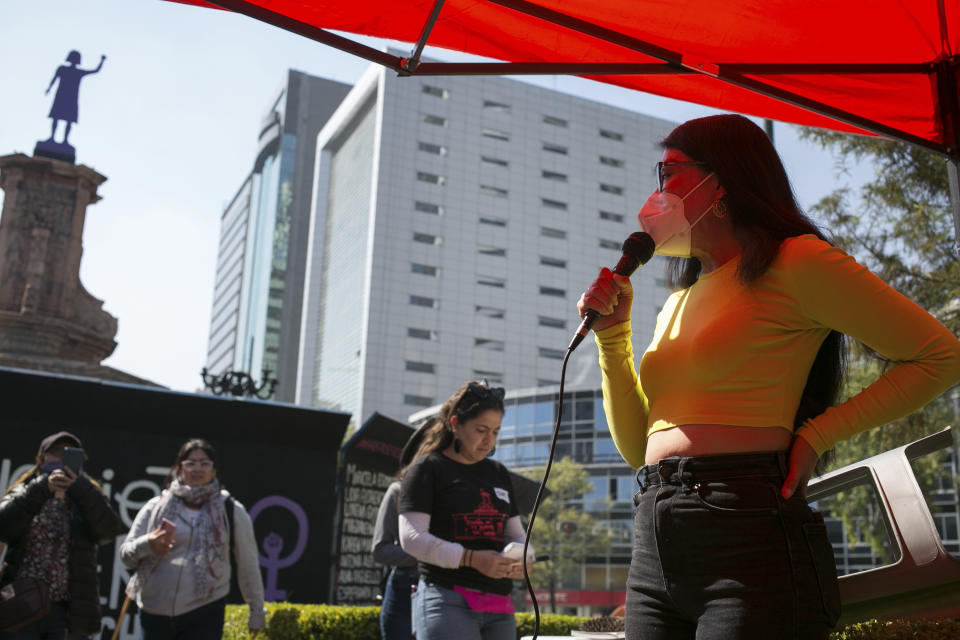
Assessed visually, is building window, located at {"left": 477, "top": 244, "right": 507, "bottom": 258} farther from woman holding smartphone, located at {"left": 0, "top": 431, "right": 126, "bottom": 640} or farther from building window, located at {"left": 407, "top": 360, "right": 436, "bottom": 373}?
woman holding smartphone, located at {"left": 0, "top": 431, "right": 126, "bottom": 640}

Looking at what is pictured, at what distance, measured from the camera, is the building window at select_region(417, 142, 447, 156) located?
89312 millimetres

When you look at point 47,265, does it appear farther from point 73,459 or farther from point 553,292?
point 553,292

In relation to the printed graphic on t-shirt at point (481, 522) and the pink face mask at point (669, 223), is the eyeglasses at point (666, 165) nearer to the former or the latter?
the pink face mask at point (669, 223)

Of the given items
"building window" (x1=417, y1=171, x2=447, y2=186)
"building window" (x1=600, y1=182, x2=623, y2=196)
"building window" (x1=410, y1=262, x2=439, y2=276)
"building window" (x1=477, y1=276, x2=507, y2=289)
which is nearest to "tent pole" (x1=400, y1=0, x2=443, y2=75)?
"building window" (x1=410, y1=262, x2=439, y2=276)

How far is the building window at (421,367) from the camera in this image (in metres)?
81.3

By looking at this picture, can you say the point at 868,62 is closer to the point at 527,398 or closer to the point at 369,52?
the point at 369,52

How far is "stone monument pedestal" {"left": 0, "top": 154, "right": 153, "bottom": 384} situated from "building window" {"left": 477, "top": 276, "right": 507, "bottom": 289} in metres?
67.9

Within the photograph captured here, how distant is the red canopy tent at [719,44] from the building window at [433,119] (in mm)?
88540

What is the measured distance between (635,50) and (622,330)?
1316mm

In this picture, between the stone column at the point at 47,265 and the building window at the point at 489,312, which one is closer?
the stone column at the point at 47,265

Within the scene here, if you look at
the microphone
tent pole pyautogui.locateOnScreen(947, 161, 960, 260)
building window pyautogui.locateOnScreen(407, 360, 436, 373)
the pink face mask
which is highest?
building window pyautogui.locateOnScreen(407, 360, 436, 373)

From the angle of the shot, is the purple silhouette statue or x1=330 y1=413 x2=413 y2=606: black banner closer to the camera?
x1=330 y1=413 x2=413 y2=606: black banner

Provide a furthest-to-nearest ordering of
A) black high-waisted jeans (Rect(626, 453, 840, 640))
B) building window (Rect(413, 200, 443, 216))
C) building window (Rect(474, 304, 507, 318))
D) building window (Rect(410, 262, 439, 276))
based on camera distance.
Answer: building window (Rect(413, 200, 443, 216)) < building window (Rect(474, 304, 507, 318)) < building window (Rect(410, 262, 439, 276)) < black high-waisted jeans (Rect(626, 453, 840, 640))

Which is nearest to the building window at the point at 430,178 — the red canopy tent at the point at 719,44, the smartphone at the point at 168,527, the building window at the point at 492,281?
the building window at the point at 492,281
